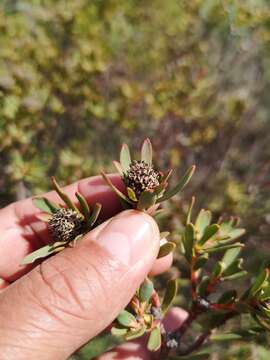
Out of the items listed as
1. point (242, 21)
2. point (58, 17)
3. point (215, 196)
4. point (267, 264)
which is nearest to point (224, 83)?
point (242, 21)

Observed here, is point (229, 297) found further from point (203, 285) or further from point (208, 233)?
point (208, 233)

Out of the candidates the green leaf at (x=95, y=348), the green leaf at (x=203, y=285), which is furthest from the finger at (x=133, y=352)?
the green leaf at (x=203, y=285)

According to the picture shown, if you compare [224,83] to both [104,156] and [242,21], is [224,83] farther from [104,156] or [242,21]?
[104,156]

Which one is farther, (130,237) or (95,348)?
(95,348)

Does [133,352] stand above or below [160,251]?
below

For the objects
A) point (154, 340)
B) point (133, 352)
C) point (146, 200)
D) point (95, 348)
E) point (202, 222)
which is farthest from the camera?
point (95, 348)

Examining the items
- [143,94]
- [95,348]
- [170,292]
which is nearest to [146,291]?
[170,292]

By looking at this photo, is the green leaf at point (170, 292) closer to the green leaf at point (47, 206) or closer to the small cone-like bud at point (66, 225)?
the small cone-like bud at point (66, 225)
